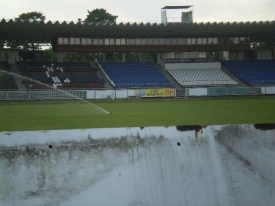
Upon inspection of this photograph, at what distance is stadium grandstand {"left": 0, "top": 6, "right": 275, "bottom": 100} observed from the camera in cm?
4162

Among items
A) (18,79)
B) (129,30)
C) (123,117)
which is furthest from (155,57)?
(123,117)

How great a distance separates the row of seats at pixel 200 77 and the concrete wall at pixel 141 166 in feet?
131

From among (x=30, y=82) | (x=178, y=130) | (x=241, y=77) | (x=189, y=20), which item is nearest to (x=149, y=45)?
(x=189, y=20)

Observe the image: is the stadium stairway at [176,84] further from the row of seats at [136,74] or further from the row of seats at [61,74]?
the row of seats at [61,74]

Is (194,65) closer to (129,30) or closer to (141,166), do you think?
(129,30)

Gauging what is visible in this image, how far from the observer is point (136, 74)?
153ft

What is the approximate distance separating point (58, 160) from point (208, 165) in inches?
67.0

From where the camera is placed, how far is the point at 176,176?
5.05m

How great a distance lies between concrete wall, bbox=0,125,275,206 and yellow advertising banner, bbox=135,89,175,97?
1365 inches

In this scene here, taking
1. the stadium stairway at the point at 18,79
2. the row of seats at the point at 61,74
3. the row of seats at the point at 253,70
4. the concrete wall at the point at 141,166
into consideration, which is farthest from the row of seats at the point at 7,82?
the concrete wall at the point at 141,166

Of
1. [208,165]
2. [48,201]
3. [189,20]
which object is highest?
[189,20]

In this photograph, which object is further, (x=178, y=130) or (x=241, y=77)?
(x=241, y=77)

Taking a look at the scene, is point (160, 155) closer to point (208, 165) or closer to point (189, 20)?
point (208, 165)

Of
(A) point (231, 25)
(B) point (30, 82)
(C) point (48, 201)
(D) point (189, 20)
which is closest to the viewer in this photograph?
(C) point (48, 201)
